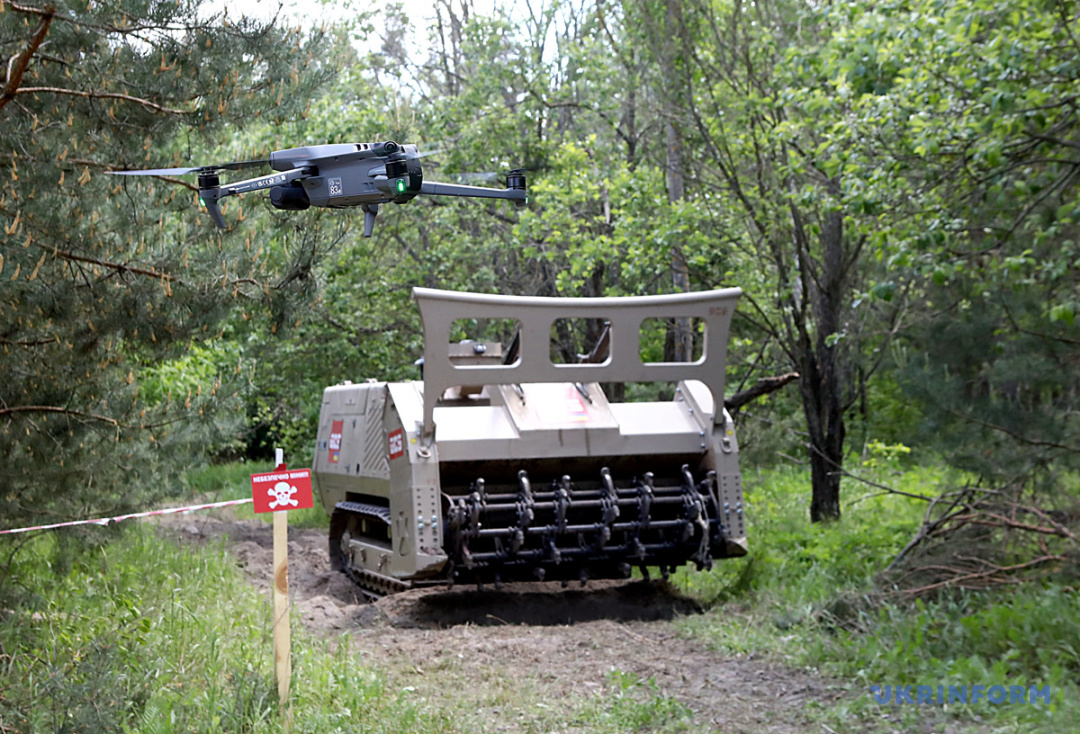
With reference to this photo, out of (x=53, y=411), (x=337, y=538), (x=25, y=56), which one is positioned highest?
(x=25, y=56)

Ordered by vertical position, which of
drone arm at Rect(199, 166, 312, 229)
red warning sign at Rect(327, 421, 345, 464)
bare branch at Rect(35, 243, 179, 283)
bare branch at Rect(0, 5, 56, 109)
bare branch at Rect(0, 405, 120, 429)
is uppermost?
bare branch at Rect(0, 5, 56, 109)

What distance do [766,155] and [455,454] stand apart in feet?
18.1

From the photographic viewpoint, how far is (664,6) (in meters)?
11.8

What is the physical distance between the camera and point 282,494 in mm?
5559

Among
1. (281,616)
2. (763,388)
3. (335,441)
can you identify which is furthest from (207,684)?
(763,388)

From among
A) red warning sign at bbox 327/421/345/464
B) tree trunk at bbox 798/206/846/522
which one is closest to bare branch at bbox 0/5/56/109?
red warning sign at bbox 327/421/345/464

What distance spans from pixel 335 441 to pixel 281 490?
5.46 meters

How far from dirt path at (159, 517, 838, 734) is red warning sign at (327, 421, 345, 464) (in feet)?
3.76

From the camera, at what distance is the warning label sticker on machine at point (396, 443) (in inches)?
342

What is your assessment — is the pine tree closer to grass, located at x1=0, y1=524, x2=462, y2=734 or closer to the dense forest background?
the dense forest background

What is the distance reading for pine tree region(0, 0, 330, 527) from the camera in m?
5.71

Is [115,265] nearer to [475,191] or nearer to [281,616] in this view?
[281,616]

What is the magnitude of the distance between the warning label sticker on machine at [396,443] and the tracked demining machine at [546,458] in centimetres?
2

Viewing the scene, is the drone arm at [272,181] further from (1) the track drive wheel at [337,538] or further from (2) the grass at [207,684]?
(1) the track drive wheel at [337,538]
